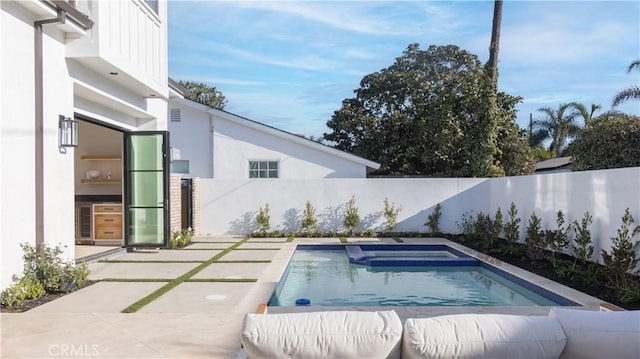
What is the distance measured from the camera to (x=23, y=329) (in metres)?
4.79

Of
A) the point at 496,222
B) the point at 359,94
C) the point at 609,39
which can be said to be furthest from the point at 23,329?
the point at 359,94

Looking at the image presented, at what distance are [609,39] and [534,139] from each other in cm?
2603

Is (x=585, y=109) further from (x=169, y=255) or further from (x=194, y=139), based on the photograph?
(x=169, y=255)

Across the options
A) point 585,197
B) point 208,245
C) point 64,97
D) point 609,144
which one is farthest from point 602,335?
point 609,144

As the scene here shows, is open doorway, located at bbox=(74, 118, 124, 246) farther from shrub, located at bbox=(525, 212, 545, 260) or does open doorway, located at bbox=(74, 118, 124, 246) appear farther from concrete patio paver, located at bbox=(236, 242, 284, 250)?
shrub, located at bbox=(525, 212, 545, 260)

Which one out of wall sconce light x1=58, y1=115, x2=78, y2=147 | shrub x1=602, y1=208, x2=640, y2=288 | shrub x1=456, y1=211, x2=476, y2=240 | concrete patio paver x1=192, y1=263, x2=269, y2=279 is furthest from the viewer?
shrub x1=456, y1=211, x2=476, y2=240

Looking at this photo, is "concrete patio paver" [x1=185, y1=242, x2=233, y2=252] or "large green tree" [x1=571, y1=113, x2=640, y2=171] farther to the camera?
"large green tree" [x1=571, y1=113, x2=640, y2=171]

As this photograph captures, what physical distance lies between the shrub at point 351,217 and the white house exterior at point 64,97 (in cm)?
571

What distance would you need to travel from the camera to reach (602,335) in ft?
8.14

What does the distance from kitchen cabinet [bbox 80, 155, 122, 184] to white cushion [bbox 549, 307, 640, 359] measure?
1158cm

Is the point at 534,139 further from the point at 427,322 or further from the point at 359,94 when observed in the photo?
the point at 427,322

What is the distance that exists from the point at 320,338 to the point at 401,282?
662 centimetres

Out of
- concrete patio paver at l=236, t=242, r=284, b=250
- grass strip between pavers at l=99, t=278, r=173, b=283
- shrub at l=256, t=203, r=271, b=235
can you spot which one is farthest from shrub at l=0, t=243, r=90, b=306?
shrub at l=256, t=203, r=271, b=235

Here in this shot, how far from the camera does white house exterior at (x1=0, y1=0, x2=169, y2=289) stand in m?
5.84
